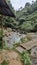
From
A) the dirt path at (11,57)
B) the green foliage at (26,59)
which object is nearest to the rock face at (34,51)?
the green foliage at (26,59)

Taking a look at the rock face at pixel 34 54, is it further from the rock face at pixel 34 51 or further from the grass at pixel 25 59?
the grass at pixel 25 59

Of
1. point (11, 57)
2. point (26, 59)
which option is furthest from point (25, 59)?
point (11, 57)

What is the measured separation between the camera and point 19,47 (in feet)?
42.0

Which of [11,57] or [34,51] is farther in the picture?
[34,51]

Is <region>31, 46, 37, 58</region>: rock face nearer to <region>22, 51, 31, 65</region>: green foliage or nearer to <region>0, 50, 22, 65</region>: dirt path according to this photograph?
<region>22, 51, 31, 65</region>: green foliage

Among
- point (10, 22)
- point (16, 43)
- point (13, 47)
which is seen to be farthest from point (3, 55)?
point (10, 22)

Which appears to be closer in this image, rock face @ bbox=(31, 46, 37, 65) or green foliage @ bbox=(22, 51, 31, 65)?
green foliage @ bbox=(22, 51, 31, 65)

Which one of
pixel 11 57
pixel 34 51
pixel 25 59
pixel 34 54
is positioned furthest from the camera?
pixel 34 51

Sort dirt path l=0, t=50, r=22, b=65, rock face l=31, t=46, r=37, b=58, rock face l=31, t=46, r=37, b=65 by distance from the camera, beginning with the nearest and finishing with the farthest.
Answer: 1. dirt path l=0, t=50, r=22, b=65
2. rock face l=31, t=46, r=37, b=65
3. rock face l=31, t=46, r=37, b=58

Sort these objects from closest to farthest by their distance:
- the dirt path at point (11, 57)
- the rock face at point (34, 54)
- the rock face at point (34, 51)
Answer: the dirt path at point (11, 57), the rock face at point (34, 54), the rock face at point (34, 51)

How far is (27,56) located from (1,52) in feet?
4.79

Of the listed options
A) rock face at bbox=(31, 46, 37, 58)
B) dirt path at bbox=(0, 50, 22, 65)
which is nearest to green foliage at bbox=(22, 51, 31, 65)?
dirt path at bbox=(0, 50, 22, 65)

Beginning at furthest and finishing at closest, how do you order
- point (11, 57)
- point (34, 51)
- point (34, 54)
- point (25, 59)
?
point (34, 51), point (34, 54), point (25, 59), point (11, 57)

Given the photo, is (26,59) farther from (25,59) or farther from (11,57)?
(11,57)
